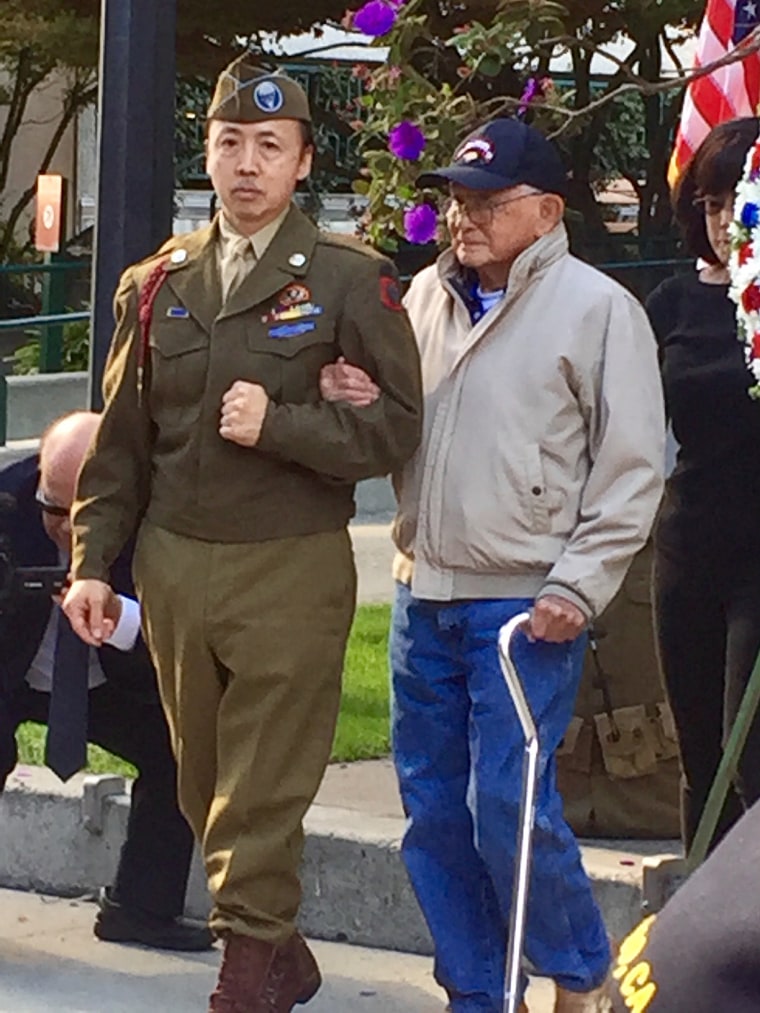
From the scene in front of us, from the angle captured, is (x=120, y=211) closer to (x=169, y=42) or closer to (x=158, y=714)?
(x=169, y=42)

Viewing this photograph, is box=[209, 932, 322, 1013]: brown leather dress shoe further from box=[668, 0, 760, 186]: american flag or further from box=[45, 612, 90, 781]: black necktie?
box=[668, 0, 760, 186]: american flag

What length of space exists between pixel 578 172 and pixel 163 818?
455 inches

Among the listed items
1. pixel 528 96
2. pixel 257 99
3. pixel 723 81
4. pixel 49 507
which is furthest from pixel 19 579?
pixel 723 81

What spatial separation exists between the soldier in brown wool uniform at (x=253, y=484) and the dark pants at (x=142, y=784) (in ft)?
2.27

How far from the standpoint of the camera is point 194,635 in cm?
414

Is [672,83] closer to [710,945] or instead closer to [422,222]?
[422,222]

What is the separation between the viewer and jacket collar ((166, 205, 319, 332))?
4.11 meters

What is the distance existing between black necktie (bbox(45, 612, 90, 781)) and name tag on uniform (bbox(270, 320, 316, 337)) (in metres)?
0.98

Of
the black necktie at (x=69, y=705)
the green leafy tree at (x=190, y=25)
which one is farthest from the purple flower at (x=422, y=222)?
the green leafy tree at (x=190, y=25)

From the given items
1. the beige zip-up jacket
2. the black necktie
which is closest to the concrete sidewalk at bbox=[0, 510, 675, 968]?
the black necktie

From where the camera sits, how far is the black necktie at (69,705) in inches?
188

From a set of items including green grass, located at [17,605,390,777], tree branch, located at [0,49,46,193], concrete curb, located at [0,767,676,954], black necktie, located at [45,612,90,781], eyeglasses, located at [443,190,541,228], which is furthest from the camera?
tree branch, located at [0,49,46,193]

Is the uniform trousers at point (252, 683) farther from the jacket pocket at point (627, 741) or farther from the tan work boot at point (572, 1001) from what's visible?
the jacket pocket at point (627, 741)

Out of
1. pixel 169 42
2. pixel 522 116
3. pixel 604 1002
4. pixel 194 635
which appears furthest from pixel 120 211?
pixel 604 1002
